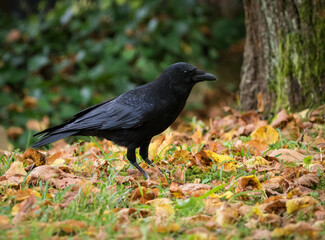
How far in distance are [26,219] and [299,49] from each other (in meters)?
3.52

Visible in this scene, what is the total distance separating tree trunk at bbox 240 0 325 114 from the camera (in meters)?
4.55

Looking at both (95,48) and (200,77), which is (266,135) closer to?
(200,77)

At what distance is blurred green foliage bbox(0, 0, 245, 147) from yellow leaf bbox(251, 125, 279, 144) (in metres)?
3.31

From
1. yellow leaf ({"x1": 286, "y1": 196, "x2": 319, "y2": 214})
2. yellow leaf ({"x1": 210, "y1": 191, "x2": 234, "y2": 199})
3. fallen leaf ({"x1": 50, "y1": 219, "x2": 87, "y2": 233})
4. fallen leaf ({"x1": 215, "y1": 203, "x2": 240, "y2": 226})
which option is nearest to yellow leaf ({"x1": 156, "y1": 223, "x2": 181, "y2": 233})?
fallen leaf ({"x1": 215, "y1": 203, "x2": 240, "y2": 226})

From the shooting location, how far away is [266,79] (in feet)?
15.9

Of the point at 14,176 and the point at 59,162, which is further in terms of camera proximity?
the point at 59,162

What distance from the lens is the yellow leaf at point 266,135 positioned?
12.9ft

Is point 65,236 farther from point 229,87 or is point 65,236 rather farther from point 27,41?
point 27,41

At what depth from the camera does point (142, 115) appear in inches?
131

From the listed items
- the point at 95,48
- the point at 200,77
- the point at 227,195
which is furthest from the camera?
the point at 95,48

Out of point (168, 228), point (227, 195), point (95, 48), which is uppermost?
point (95, 48)

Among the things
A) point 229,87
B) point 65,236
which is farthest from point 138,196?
point 229,87

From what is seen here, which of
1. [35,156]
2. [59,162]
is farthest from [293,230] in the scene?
[35,156]

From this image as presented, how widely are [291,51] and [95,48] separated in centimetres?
423
